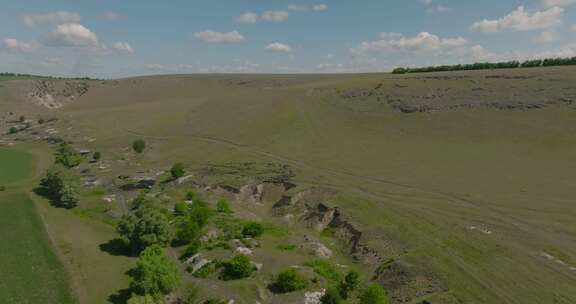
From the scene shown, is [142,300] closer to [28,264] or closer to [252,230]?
[252,230]

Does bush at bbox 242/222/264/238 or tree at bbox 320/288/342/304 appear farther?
bush at bbox 242/222/264/238

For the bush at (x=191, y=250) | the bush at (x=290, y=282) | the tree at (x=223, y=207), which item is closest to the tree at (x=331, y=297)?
the bush at (x=290, y=282)

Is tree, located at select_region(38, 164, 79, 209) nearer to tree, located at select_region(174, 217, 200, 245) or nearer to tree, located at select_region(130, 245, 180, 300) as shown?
tree, located at select_region(174, 217, 200, 245)

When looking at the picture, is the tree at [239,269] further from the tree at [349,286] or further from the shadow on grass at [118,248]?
the shadow on grass at [118,248]

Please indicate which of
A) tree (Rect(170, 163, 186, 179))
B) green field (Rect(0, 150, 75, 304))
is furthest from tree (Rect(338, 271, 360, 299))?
tree (Rect(170, 163, 186, 179))

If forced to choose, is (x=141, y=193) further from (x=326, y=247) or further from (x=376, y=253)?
(x=376, y=253)

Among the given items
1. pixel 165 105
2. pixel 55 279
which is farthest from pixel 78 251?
pixel 165 105
